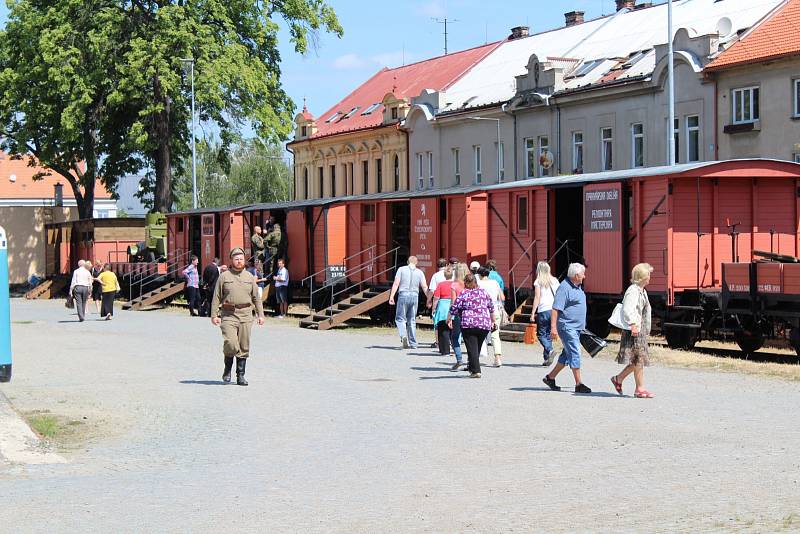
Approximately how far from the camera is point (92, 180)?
57875 mm

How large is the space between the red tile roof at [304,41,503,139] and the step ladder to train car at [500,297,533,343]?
3360 centimetres

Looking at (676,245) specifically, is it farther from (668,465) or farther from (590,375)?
(668,465)

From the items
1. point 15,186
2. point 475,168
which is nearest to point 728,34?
point 475,168

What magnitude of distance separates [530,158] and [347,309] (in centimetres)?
2099

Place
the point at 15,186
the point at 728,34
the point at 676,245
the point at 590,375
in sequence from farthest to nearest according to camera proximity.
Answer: the point at 15,186 → the point at 728,34 → the point at 676,245 → the point at 590,375

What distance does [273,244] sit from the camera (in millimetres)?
40062

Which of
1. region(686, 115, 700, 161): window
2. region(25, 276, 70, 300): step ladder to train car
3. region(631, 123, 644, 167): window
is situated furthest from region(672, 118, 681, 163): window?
region(25, 276, 70, 300): step ladder to train car

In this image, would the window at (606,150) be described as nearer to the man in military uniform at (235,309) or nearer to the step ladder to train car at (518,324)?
the step ladder to train car at (518,324)

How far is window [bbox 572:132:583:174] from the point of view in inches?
1908

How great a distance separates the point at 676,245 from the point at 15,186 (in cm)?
7879

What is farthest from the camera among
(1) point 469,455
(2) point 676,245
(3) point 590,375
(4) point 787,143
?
(4) point 787,143

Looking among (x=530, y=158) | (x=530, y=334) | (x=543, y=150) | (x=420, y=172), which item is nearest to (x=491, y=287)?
(x=530, y=334)

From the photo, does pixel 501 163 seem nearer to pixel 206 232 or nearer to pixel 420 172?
pixel 420 172

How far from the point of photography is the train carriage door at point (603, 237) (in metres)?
25.8
